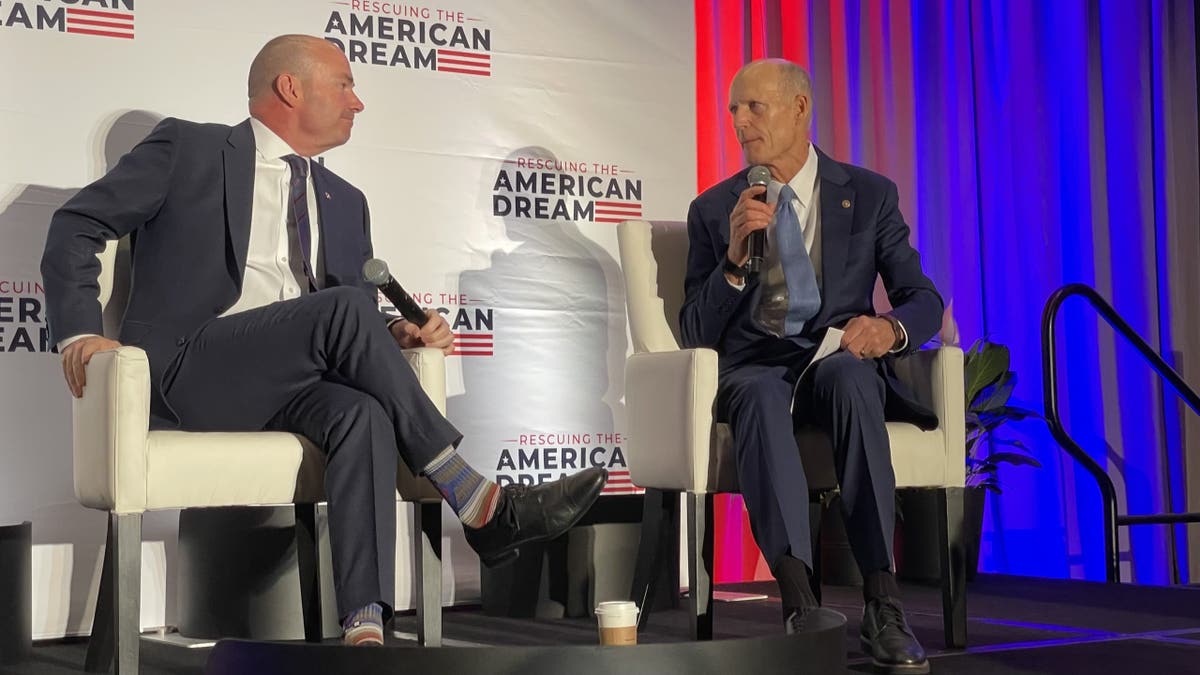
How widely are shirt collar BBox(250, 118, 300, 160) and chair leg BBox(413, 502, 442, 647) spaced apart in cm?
82

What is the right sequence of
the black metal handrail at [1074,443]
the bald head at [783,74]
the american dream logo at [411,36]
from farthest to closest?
the black metal handrail at [1074,443] < the american dream logo at [411,36] < the bald head at [783,74]

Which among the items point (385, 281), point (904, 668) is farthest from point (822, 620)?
point (385, 281)

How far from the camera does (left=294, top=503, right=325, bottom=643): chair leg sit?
2.61 meters

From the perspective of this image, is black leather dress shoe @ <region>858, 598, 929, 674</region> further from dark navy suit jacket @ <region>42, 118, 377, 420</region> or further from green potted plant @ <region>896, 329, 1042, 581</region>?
green potted plant @ <region>896, 329, 1042, 581</region>

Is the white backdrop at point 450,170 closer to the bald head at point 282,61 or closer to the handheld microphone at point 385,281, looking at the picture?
the bald head at point 282,61

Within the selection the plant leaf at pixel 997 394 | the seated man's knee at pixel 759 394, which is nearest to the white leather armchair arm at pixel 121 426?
the seated man's knee at pixel 759 394

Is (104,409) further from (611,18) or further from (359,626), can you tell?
(611,18)

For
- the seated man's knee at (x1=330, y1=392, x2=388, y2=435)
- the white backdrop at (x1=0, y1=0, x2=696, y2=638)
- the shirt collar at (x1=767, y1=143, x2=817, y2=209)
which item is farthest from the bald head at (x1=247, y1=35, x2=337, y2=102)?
the shirt collar at (x1=767, y1=143, x2=817, y2=209)

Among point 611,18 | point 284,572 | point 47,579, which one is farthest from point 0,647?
point 611,18

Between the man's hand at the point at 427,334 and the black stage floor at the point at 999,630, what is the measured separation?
638 millimetres

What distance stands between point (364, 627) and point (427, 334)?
698mm

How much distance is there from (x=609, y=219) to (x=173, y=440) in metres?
1.80

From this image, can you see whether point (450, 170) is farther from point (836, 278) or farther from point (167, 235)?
point (836, 278)

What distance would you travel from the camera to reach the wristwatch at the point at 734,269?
2.68 metres
